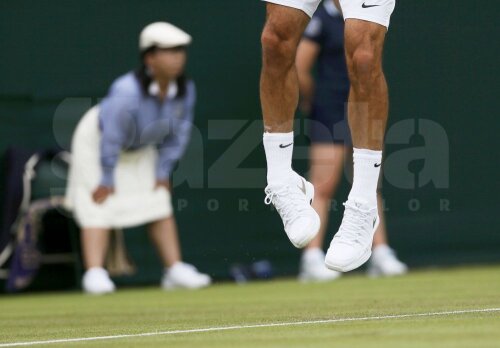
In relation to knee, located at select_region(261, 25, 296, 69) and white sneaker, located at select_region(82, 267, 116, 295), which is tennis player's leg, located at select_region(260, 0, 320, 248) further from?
white sneaker, located at select_region(82, 267, 116, 295)

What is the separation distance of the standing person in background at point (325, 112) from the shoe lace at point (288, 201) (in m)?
3.03

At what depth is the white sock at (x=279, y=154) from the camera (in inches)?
190

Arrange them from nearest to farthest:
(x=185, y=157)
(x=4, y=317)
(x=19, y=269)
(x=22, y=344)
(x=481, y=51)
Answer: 1. (x=22, y=344)
2. (x=4, y=317)
3. (x=19, y=269)
4. (x=185, y=157)
5. (x=481, y=51)

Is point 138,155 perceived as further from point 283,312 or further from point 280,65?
point 280,65

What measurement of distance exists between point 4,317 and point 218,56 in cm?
289

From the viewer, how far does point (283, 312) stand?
529 centimetres

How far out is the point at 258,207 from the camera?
8.12 m

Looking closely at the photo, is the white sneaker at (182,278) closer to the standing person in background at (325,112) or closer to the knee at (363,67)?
the standing person in background at (325,112)

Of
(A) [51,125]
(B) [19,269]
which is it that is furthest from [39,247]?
(A) [51,125]

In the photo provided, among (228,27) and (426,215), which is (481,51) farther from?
(228,27)

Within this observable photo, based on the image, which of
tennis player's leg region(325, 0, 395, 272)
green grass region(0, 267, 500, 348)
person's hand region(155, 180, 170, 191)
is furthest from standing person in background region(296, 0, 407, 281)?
tennis player's leg region(325, 0, 395, 272)

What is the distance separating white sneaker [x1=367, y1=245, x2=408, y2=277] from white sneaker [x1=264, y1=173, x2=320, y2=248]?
3133 mm

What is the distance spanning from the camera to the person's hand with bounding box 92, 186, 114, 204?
753 centimetres

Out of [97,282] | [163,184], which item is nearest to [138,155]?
[163,184]
